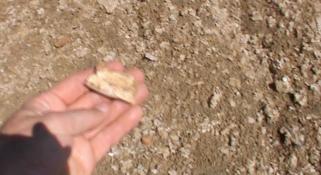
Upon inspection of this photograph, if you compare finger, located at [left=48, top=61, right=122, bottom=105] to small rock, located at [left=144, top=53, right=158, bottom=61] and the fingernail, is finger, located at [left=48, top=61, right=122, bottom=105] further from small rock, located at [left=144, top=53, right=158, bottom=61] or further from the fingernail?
small rock, located at [left=144, top=53, right=158, bottom=61]

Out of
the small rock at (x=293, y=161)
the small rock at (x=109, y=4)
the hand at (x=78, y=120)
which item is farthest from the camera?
the small rock at (x=109, y=4)

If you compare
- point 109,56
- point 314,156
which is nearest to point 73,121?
point 109,56

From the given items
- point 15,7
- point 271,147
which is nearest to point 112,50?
point 15,7

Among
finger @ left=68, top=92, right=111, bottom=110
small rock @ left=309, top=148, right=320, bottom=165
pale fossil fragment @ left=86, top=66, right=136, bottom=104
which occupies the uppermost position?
pale fossil fragment @ left=86, top=66, right=136, bottom=104

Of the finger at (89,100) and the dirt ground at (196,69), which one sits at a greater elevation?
the finger at (89,100)

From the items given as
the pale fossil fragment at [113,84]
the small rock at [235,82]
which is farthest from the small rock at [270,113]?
the pale fossil fragment at [113,84]

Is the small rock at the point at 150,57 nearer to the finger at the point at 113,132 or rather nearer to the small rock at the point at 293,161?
the finger at the point at 113,132

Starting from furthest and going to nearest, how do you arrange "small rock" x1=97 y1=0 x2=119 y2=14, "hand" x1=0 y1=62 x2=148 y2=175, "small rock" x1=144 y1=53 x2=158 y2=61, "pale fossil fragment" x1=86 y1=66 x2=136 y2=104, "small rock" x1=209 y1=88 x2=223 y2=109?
"small rock" x1=97 y1=0 x2=119 y2=14 < "small rock" x1=144 y1=53 x2=158 y2=61 < "small rock" x1=209 y1=88 x2=223 y2=109 < "pale fossil fragment" x1=86 y1=66 x2=136 y2=104 < "hand" x1=0 y1=62 x2=148 y2=175

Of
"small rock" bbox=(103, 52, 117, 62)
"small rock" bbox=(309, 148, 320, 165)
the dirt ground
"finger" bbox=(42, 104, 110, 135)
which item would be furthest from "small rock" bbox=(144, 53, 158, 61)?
"small rock" bbox=(309, 148, 320, 165)
